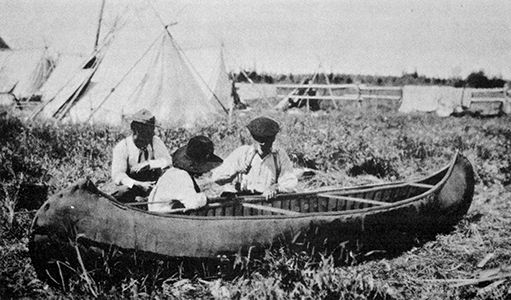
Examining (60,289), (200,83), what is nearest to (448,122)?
(200,83)

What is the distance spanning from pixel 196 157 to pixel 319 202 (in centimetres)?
176

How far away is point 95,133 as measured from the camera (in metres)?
8.15

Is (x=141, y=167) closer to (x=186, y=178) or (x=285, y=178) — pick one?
(x=186, y=178)

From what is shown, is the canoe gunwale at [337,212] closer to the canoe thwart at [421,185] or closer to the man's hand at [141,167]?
the canoe thwart at [421,185]

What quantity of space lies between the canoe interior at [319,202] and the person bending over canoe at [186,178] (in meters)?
0.20

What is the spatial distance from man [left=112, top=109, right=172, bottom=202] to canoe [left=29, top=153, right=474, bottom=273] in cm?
87

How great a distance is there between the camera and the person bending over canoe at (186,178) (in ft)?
12.3

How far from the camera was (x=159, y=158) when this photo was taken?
4.93 m

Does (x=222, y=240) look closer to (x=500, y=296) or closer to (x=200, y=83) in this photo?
(x=500, y=296)

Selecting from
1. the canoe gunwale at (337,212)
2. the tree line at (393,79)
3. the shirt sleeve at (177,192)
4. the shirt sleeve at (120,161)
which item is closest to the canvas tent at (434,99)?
the tree line at (393,79)

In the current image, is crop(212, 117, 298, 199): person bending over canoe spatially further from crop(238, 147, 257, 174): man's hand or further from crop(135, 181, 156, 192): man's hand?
crop(135, 181, 156, 192): man's hand

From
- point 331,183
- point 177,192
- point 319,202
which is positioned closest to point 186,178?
point 177,192

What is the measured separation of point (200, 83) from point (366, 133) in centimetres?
533

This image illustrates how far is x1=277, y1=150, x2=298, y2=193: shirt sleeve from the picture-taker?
464 centimetres
